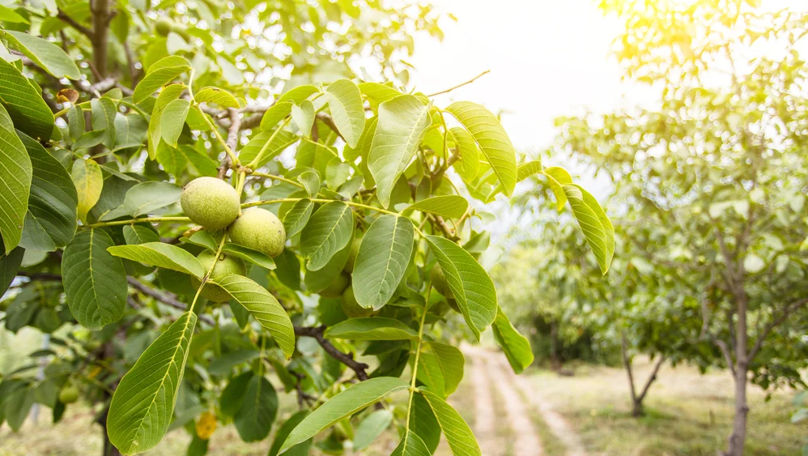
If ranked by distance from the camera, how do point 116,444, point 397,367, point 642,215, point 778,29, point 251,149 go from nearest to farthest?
point 116,444, point 251,149, point 397,367, point 778,29, point 642,215

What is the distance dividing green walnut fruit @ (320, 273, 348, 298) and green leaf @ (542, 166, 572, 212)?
1.42 ft

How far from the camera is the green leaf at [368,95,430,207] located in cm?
70

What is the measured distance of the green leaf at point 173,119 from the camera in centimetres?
78

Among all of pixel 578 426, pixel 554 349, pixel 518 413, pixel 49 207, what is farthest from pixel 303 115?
pixel 554 349

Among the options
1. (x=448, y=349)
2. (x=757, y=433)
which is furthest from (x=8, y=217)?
(x=757, y=433)

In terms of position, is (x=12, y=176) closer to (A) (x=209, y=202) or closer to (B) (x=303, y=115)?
(A) (x=209, y=202)

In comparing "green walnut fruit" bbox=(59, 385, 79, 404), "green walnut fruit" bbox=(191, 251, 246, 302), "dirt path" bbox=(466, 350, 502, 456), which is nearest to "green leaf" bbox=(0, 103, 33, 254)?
"green walnut fruit" bbox=(191, 251, 246, 302)

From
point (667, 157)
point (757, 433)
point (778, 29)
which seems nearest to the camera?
point (778, 29)

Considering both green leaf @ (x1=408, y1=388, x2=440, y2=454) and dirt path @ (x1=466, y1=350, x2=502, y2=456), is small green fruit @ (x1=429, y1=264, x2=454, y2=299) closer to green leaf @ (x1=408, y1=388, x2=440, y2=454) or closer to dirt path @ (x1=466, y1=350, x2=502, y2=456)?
green leaf @ (x1=408, y1=388, x2=440, y2=454)

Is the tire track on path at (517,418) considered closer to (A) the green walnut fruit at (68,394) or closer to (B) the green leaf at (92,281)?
(A) the green walnut fruit at (68,394)

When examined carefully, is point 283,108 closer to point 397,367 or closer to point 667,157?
point 397,367

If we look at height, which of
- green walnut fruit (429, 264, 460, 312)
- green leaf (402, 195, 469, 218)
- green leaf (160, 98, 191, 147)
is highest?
green leaf (402, 195, 469, 218)

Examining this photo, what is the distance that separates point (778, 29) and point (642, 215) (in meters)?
1.79

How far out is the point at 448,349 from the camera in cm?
92
